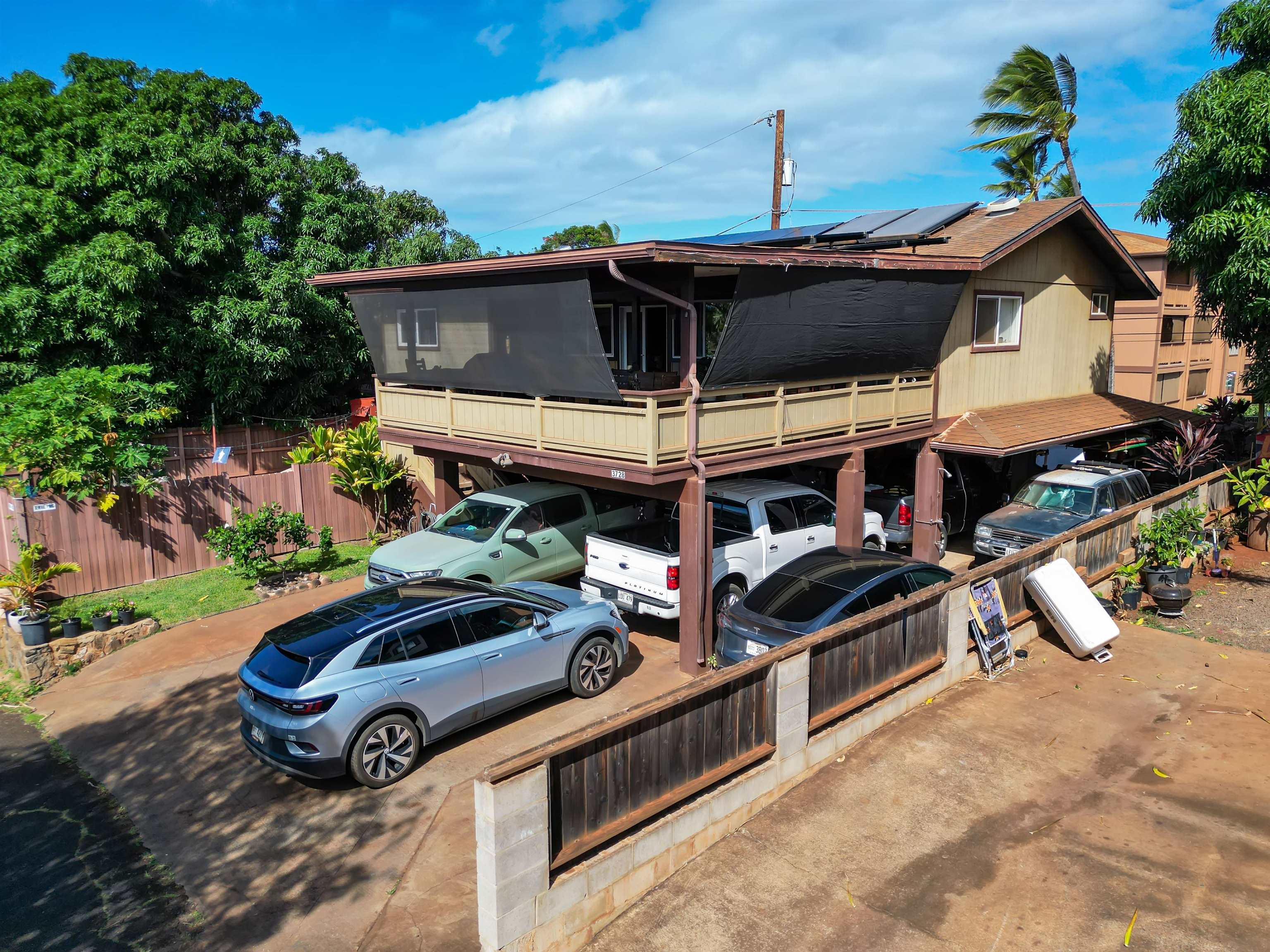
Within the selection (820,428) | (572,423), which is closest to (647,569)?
(572,423)

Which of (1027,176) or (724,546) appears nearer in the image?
(724,546)

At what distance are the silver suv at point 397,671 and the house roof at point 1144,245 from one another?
99.3ft

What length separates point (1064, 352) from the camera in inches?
720

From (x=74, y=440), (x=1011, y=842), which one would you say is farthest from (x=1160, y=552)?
(x=74, y=440)

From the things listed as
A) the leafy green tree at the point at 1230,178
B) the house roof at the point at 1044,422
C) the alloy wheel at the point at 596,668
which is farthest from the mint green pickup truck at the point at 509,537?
the leafy green tree at the point at 1230,178

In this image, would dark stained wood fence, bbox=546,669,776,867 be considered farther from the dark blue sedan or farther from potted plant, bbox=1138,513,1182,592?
potted plant, bbox=1138,513,1182,592

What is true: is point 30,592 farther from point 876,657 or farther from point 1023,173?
point 1023,173

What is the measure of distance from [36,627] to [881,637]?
36.1 ft

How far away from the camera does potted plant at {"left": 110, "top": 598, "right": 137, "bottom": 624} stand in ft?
41.2

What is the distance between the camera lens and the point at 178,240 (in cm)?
1939

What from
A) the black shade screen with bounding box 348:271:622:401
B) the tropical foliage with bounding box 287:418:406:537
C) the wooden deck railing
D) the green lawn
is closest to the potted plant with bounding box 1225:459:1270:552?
the wooden deck railing

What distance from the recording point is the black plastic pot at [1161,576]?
12016 millimetres

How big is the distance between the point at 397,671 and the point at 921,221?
13350 millimetres

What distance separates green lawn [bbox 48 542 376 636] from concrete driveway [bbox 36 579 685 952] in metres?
1.88
